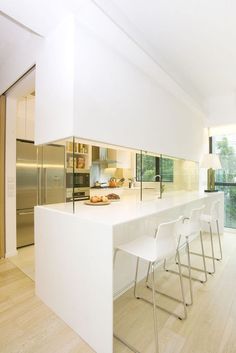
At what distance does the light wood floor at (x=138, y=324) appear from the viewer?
1.47 meters

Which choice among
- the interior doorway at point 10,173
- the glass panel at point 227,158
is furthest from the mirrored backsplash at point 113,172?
the glass panel at point 227,158

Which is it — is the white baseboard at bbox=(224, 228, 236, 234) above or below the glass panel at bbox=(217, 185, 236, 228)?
below

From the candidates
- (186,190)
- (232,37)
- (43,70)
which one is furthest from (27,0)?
(186,190)

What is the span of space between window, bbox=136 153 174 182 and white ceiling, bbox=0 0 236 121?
1268 millimetres

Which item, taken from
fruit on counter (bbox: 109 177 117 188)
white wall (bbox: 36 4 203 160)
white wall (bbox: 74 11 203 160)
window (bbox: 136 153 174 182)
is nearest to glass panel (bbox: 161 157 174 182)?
window (bbox: 136 153 174 182)

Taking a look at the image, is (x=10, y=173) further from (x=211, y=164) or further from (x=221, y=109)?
(x=221, y=109)

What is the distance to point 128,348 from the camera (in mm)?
1458

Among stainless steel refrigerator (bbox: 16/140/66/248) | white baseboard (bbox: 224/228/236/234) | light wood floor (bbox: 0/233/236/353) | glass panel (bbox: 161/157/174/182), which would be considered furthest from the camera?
white baseboard (bbox: 224/228/236/234)

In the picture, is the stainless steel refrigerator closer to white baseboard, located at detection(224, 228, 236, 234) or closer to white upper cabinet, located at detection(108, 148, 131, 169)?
white upper cabinet, located at detection(108, 148, 131, 169)

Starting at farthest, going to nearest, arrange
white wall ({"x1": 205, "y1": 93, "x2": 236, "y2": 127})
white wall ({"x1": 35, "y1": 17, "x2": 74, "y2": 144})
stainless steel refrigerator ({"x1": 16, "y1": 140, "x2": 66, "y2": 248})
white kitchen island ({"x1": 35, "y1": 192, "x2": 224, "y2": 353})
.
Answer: white wall ({"x1": 205, "y1": 93, "x2": 236, "y2": 127})
stainless steel refrigerator ({"x1": 16, "y1": 140, "x2": 66, "y2": 248})
white wall ({"x1": 35, "y1": 17, "x2": 74, "y2": 144})
white kitchen island ({"x1": 35, "y1": 192, "x2": 224, "y2": 353})

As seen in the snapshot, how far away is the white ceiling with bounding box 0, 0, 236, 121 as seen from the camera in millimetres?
1748

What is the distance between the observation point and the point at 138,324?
1.69 m

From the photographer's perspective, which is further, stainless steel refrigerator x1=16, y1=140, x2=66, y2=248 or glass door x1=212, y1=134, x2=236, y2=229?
glass door x1=212, y1=134, x2=236, y2=229

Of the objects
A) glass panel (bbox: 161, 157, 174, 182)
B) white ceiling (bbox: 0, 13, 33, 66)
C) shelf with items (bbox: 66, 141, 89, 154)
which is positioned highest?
white ceiling (bbox: 0, 13, 33, 66)
